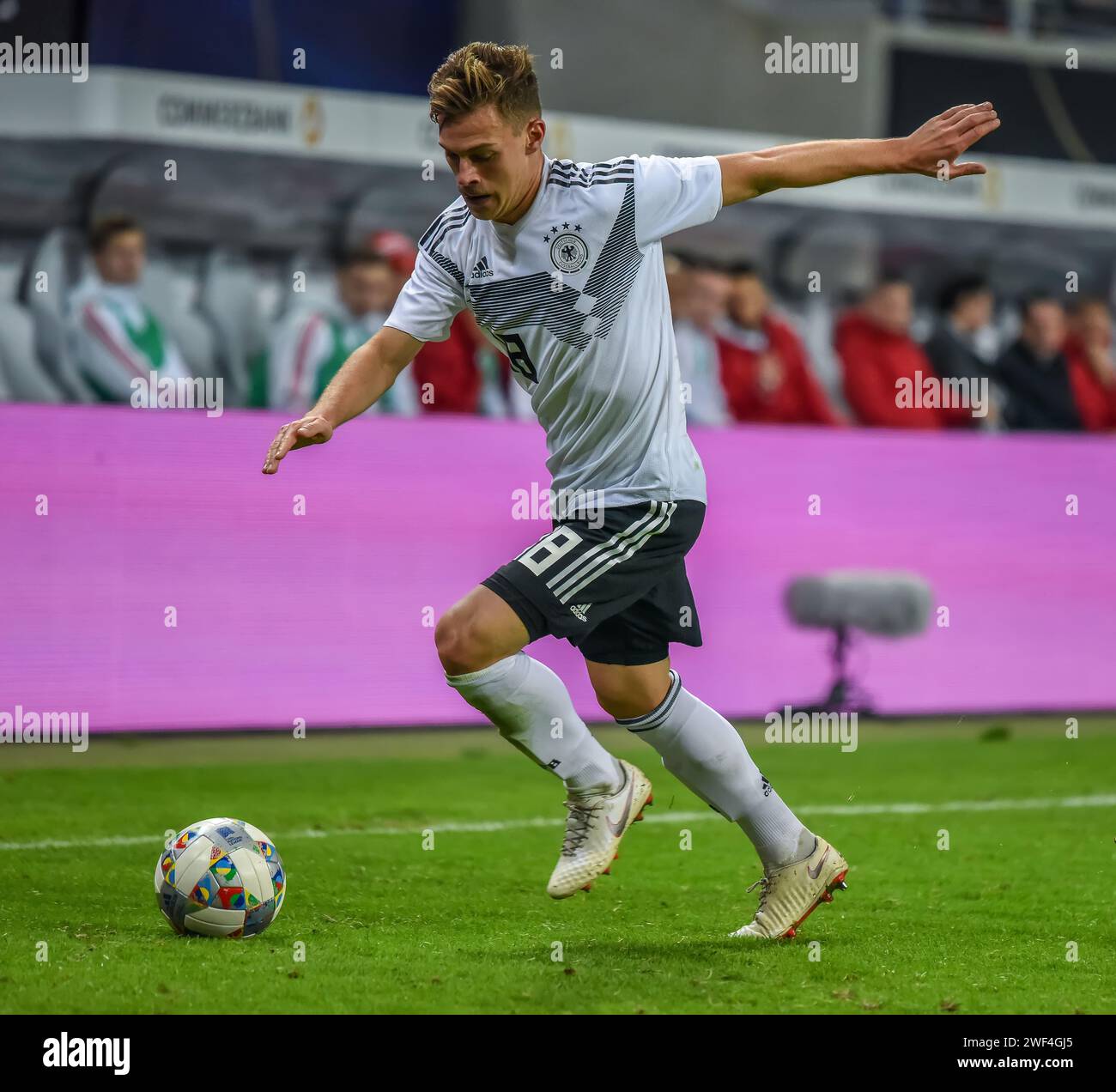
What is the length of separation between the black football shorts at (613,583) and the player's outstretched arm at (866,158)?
2.99ft

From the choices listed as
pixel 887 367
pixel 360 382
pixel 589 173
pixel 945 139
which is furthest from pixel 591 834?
pixel 887 367

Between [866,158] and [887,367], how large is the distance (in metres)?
8.25

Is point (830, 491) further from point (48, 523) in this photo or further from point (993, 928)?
point (993, 928)

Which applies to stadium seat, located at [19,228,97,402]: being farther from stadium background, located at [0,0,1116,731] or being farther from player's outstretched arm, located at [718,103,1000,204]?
player's outstretched arm, located at [718,103,1000,204]

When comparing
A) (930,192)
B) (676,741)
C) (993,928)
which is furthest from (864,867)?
(930,192)

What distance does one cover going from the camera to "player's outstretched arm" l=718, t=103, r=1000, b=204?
185 inches

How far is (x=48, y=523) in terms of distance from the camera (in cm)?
950

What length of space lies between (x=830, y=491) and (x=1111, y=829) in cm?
428

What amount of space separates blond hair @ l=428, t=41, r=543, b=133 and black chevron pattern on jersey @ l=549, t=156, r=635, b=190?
0.18 m

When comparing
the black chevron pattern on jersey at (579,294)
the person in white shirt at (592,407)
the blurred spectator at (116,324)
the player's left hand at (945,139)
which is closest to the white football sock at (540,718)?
the person in white shirt at (592,407)

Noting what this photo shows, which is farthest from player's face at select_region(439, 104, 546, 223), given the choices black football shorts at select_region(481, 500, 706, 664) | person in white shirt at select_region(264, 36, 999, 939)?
black football shorts at select_region(481, 500, 706, 664)

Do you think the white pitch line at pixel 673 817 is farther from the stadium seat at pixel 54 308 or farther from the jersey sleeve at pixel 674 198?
the stadium seat at pixel 54 308
